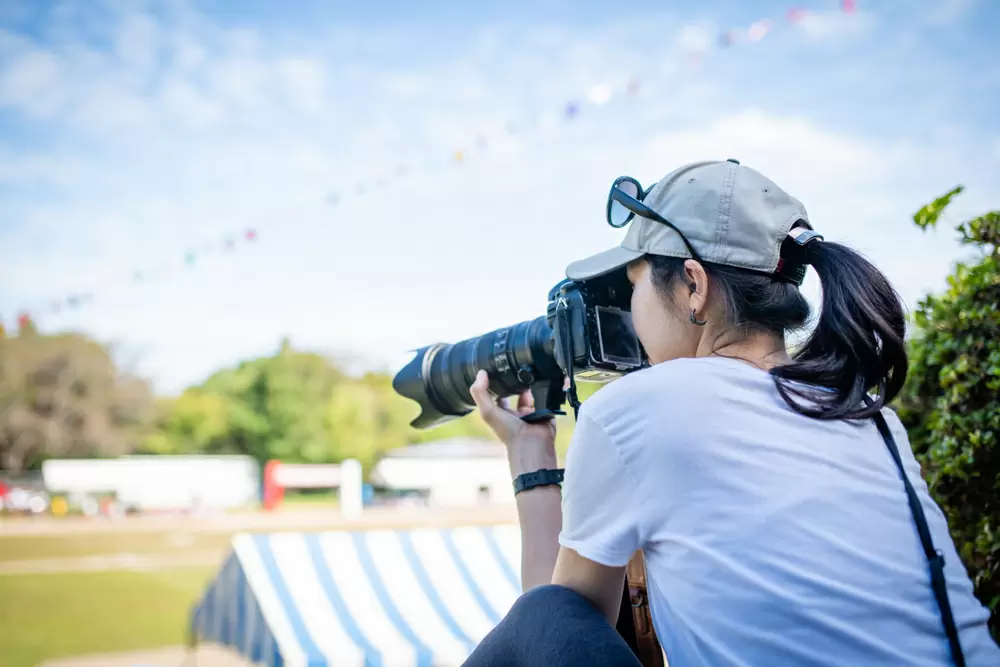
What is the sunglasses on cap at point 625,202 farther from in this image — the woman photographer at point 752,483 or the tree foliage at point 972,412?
the tree foliage at point 972,412

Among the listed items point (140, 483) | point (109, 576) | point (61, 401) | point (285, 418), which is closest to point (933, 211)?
point (109, 576)

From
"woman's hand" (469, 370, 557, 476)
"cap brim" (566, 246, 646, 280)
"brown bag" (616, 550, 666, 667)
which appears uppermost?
"cap brim" (566, 246, 646, 280)

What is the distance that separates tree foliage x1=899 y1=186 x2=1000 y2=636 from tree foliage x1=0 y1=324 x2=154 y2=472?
39.4m

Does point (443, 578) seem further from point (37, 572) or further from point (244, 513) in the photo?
point (244, 513)

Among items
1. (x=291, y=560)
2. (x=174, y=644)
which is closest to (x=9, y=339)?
(x=174, y=644)

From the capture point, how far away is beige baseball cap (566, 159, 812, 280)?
1.18 m

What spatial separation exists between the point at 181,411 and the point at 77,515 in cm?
1608

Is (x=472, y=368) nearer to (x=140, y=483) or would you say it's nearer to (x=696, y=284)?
(x=696, y=284)

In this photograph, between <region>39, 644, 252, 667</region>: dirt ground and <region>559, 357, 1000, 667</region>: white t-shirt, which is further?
<region>39, 644, 252, 667</region>: dirt ground

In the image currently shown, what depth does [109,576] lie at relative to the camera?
15203 mm

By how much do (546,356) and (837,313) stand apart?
2.24ft

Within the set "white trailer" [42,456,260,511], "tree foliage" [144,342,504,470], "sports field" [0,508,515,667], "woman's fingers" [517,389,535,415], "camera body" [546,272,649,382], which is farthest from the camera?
"tree foliage" [144,342,504,470]

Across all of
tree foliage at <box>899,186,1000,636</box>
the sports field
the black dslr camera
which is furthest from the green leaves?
the sports field

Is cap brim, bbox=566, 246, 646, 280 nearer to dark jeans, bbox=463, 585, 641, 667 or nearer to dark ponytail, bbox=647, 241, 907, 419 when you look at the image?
dark ponytail, bbox=647, 241, 907, 419
